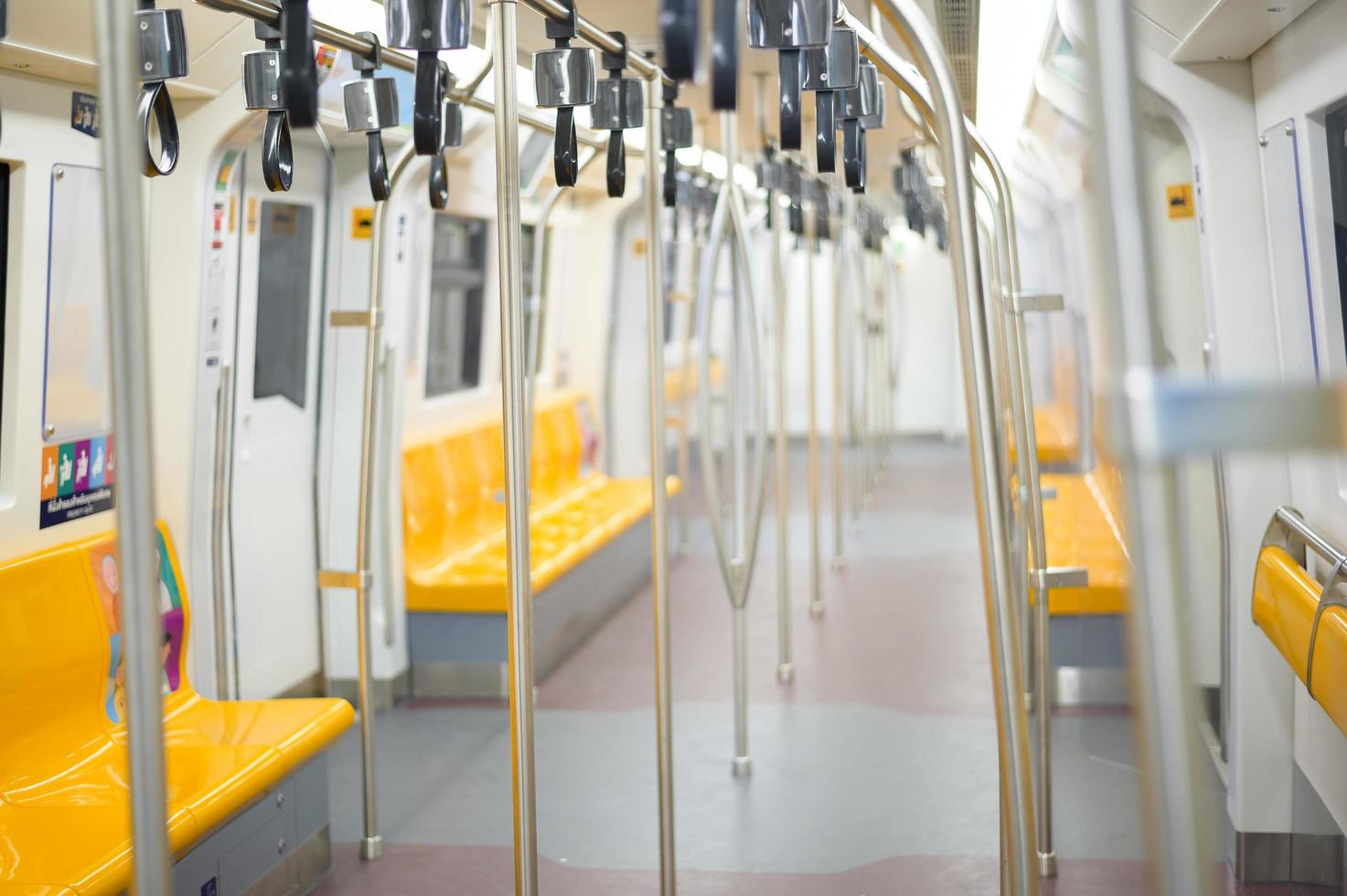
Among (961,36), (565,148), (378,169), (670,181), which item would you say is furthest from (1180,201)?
(378,169)

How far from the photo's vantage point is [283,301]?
513 centimetres

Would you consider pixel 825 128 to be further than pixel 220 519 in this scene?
No

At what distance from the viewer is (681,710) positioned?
5.21 metres

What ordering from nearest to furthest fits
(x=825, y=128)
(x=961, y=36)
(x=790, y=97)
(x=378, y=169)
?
(x=790, y=97) < (x=825, y=128) < (x=378, y=169) < (x=961, y=36)

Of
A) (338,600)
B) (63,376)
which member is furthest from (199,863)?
(338,600)

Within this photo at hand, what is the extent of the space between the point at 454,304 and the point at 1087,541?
353 centimetres

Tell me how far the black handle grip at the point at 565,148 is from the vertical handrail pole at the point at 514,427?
8.7 inches

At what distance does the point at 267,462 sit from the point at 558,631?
5.35 feet

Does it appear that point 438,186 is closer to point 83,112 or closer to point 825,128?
point 825,128

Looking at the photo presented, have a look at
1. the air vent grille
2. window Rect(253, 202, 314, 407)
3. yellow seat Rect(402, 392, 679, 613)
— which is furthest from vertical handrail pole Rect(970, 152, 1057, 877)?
window Rect(253, 202, 314, 407)

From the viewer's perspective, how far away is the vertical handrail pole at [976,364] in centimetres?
161

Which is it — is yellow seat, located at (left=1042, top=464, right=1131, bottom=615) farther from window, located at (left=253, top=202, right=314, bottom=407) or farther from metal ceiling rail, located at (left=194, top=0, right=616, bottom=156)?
window, located at (left=253, top=202, right=314, bottom=407)

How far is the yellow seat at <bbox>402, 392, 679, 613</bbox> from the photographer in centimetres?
544

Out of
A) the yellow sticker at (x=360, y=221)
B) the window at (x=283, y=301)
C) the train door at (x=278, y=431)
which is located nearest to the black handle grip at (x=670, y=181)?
the train door at (x=278, y=431)
